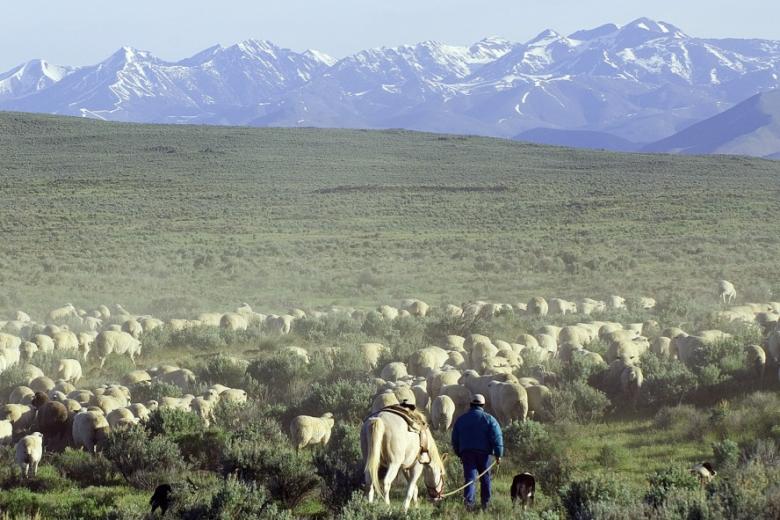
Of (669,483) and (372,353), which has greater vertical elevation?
(669,483)

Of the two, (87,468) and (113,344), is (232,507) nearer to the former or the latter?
(87,468)

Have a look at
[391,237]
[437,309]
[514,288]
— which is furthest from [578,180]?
[437,309]

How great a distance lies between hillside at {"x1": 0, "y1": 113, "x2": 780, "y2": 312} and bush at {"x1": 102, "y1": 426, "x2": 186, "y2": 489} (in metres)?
18.0

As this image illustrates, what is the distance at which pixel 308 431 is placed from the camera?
1170cm

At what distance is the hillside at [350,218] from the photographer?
3331 centimetres

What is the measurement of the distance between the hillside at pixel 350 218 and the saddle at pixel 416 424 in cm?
2024

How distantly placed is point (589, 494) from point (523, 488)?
0.78 metres

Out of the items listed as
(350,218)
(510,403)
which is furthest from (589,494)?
(350,218)

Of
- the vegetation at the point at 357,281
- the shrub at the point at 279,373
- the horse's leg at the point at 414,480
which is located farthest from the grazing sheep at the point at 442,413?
the shrub at the point at 279,373

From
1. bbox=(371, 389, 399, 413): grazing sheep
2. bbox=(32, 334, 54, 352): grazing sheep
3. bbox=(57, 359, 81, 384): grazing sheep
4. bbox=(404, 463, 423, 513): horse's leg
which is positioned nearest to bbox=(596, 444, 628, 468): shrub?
bbox=(371, 389, 399, 413): grazing sheep

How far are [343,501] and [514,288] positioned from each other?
76.5 ft

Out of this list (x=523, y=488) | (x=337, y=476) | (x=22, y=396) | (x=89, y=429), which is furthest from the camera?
(x=22, y=396)

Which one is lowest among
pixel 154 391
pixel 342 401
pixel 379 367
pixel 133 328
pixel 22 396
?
pixel 133 328

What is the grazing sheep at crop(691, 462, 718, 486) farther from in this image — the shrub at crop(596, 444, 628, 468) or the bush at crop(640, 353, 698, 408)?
the bush at crop(640, 353, 698, 408)
